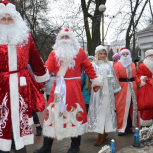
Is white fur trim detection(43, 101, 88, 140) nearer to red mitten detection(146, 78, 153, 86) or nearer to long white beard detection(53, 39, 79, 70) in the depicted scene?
long white beard detection(53, 39, 79, 70)

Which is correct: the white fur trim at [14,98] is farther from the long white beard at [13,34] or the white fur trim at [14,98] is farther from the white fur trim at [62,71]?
the white fur trim at [62,71]

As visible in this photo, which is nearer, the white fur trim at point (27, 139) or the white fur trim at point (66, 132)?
the white fur trim at point (27, 139)

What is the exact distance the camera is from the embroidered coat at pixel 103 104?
181 inches

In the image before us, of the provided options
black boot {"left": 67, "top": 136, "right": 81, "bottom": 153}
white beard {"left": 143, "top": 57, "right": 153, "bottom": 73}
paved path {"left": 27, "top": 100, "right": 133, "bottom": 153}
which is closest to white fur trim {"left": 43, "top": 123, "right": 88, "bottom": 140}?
black boot {"left": 67, "top": 136, "right": 81, "bottom": 153}

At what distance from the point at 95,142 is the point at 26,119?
6.72 feet

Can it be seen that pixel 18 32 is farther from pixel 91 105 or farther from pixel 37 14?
pixel 37 14

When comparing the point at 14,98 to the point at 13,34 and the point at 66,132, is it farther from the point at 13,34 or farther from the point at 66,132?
the point at 66,132

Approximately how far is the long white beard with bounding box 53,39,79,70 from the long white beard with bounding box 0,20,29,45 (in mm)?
982

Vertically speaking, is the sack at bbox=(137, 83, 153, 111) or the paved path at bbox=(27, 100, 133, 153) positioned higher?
the sack at bbox=(137, 83, 153, 111)

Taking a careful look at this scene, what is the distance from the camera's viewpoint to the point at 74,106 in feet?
12.6

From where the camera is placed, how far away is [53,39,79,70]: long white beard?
3.87m

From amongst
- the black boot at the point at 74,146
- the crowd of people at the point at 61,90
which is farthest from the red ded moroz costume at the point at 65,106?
the black boot at the point at 74,146

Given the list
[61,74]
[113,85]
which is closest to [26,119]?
[61,74]

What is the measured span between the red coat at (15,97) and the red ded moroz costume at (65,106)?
80 cm
